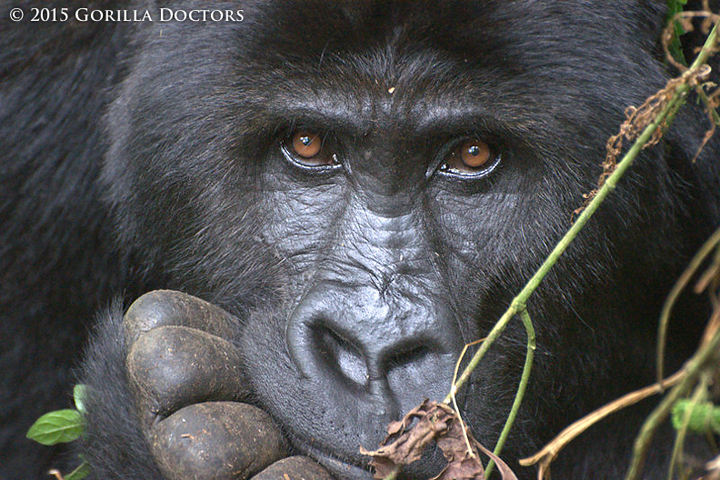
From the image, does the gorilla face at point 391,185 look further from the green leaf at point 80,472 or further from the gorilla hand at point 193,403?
the green leaf at point 80,472

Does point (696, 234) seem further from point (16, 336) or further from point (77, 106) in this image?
point (16, 336)

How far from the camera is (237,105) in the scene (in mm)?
2742

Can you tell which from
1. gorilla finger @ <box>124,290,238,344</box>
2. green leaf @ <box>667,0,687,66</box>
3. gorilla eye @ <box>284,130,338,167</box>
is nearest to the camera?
gorilla finger @ <box>124,290,238,344</box>

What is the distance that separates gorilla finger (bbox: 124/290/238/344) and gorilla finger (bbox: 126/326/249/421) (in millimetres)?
71

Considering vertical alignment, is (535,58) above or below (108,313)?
above

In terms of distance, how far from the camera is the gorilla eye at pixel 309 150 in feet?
9.21

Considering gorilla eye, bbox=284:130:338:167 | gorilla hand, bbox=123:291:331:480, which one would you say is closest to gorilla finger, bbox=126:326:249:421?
gorilla hand, bbox=123:291:331:480

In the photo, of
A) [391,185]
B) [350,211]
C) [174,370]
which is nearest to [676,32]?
[391,185]

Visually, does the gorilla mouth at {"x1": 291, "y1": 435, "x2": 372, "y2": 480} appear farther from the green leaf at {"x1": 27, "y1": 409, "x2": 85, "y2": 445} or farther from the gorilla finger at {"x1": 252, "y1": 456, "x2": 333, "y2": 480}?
the green leaf at {"x1": 27, "y1": 409, "x2": 85, "y2": 445}

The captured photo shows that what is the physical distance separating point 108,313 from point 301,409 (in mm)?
785

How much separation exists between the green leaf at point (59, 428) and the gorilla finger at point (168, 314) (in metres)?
0.51

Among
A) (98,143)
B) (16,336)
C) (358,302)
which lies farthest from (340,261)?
(16,336)

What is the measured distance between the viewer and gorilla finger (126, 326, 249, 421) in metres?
2.24

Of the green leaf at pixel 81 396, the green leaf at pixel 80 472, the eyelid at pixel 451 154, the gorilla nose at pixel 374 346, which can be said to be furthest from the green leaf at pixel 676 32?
the green leaf at pixel 80 472
